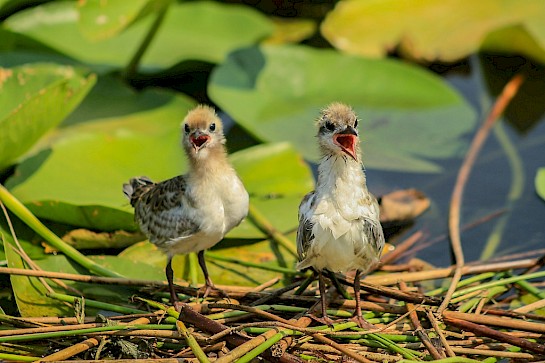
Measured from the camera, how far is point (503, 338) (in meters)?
4.13

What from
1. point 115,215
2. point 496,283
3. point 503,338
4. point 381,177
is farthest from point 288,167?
point 503,338

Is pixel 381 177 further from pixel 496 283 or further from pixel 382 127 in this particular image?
Answer: pixel 496 283

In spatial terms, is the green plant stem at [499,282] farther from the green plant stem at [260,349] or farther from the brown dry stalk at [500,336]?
the green plant stem at [260,349]

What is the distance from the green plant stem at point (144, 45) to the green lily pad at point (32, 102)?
869 millimetres

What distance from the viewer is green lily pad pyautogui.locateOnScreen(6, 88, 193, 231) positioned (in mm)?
5078

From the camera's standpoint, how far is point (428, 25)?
7254 mm

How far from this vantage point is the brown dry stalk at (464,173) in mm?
4855

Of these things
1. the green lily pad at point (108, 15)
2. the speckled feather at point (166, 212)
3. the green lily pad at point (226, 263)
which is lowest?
the green lily pad at point (226, 263)

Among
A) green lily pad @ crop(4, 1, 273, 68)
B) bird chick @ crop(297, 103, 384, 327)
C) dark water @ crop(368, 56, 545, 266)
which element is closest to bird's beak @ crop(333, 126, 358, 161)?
bird chick @ crop(297, 103, 384, 327)

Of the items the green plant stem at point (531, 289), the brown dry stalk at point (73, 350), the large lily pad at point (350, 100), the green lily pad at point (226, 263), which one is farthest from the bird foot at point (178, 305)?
the large lily pad at point (350, 100)

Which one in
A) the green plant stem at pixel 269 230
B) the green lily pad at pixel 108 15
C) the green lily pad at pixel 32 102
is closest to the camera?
the green lily pad at pixel 32 102

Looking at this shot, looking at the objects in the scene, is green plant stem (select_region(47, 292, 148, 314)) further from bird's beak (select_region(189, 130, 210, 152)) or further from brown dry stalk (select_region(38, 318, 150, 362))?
bird's beak (select_region(189, 130, 210, 152))

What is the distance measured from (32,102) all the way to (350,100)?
2.48m

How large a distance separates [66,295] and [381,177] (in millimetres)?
2381
